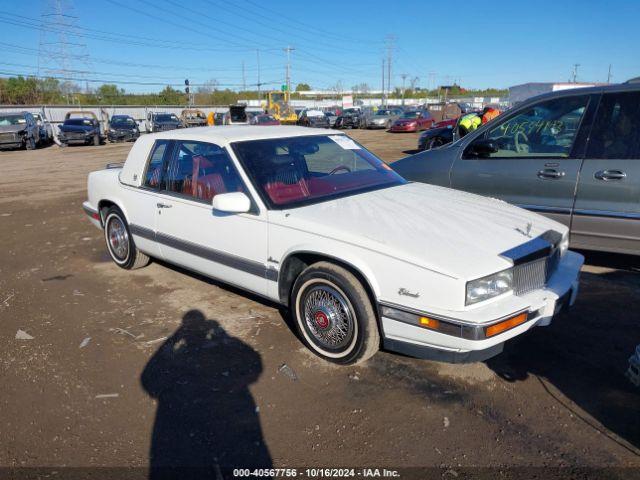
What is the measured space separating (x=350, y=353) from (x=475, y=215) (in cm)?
132

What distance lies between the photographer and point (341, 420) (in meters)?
Result: 2.82

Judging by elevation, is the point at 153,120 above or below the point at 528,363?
above

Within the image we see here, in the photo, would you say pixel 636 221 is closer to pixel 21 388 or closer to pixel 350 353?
pixel 350 353

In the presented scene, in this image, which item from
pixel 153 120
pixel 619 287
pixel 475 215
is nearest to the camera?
pixel 475 215

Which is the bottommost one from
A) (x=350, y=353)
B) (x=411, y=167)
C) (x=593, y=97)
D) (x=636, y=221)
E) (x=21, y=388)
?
(x=21, y=388)

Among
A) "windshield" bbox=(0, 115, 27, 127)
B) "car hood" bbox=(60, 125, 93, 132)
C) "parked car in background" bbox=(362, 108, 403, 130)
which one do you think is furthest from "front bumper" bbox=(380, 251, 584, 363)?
"parked car in background" bbox=(362, 108, 403, 130)

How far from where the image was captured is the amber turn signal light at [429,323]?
9.18 feet

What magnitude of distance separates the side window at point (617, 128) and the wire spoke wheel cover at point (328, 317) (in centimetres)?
292

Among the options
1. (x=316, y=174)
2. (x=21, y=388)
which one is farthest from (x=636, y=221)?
(x=21, y=388)

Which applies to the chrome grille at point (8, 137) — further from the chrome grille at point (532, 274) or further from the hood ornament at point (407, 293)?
the chrome grille at point (532, 274)

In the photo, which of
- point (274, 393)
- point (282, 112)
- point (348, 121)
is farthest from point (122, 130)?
point (274, 393)

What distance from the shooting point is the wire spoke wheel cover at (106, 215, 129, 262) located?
5.31 metres

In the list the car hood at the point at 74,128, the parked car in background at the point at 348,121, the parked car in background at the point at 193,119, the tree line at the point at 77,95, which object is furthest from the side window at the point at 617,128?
the tree line at the point at 77,95

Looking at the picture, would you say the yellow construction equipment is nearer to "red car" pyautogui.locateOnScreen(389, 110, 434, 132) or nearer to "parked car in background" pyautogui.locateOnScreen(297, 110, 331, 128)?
"parked car in background" pyautogui.locateOnScreen(297, 110, 331, 128)
